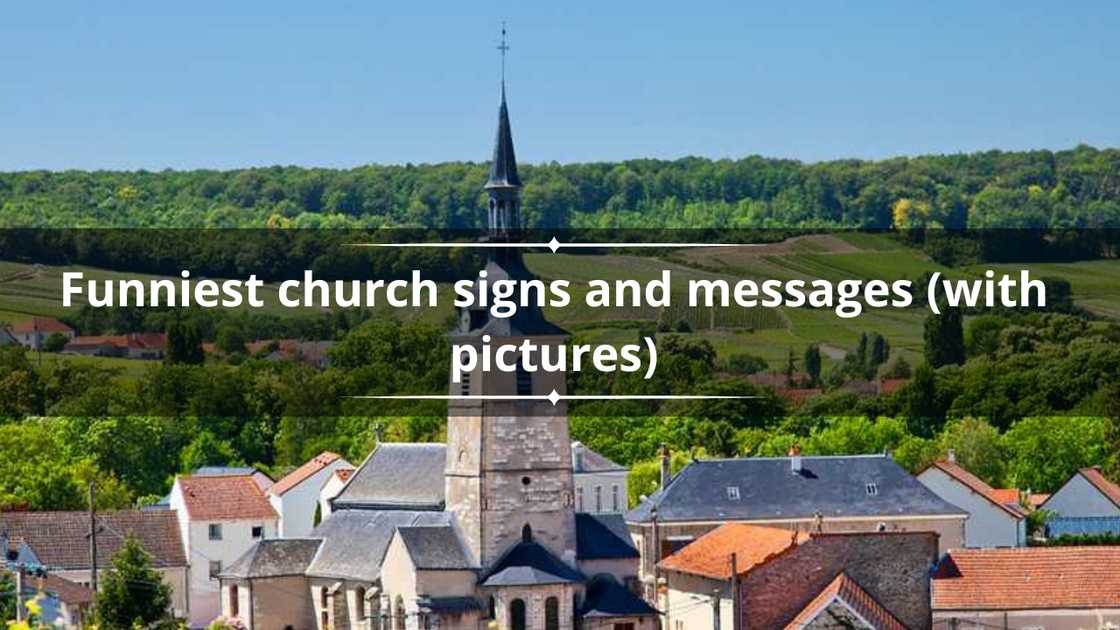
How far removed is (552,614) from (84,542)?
17.5 metres

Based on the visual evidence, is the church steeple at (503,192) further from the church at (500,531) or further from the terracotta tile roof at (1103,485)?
the terracotta tile roof at (1103,485)

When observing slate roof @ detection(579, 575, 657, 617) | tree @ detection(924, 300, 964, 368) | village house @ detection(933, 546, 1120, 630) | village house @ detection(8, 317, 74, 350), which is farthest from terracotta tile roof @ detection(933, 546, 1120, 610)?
village house @ detection(8, 317, 74, 350)

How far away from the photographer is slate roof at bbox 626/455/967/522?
7644 centimetres

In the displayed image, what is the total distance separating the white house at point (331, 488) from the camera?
244 feet

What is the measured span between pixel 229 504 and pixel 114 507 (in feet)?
35.4

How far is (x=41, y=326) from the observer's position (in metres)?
116

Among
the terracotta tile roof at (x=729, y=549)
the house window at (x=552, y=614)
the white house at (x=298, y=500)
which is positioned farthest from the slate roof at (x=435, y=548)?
the white house at (x=298, y=500)

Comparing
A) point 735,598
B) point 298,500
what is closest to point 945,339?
point 298,500

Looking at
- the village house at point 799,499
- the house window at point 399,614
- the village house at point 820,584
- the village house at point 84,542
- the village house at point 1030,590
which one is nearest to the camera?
the village house at point 820,584

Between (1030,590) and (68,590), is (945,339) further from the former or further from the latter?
(68,590)

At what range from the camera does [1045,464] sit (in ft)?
344

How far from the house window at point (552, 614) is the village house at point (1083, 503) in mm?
32415

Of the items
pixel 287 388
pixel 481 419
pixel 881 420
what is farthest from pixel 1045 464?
pixel 481 419

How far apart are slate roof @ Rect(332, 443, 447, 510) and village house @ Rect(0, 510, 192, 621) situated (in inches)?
223
